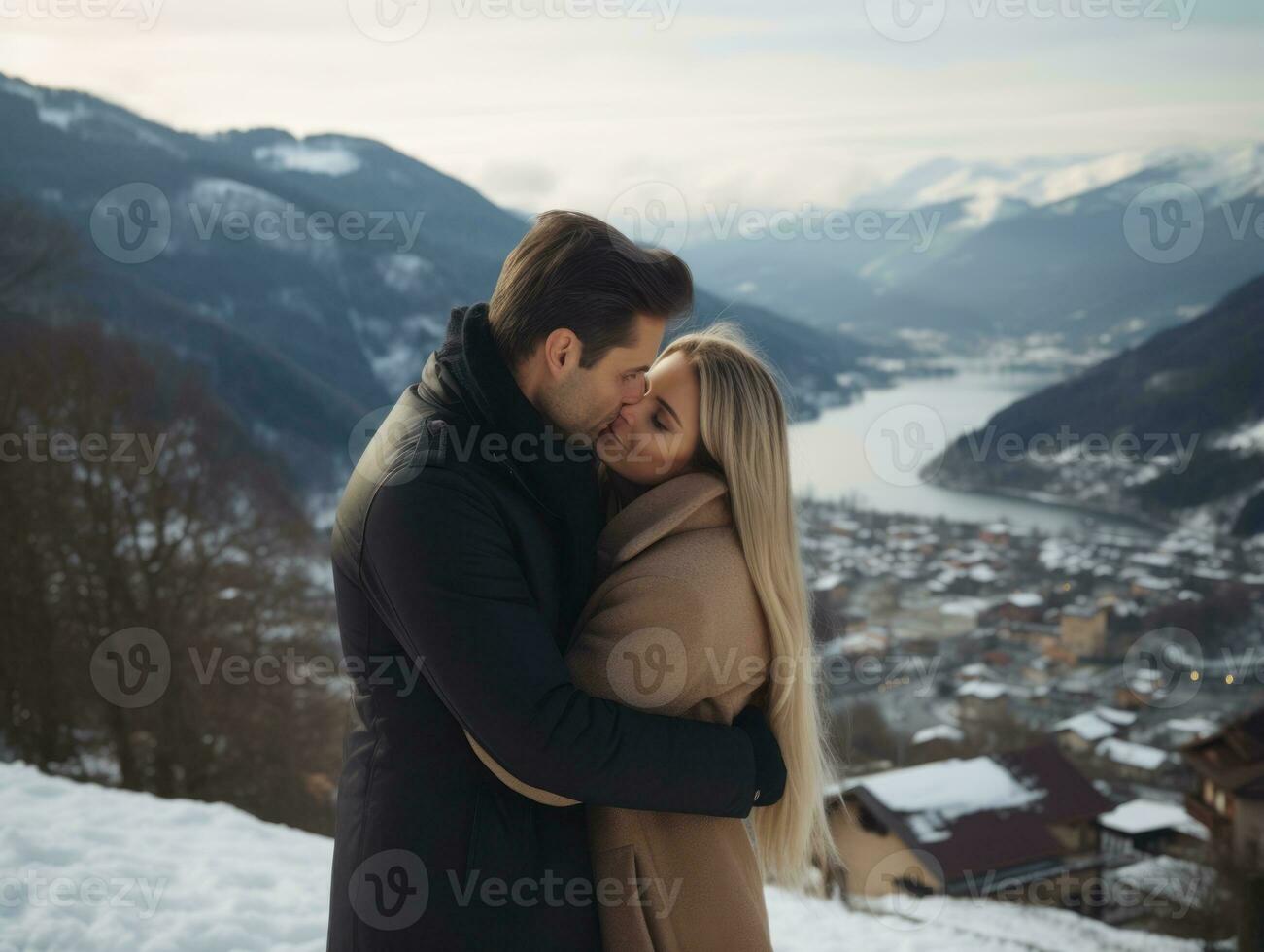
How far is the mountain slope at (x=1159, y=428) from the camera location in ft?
132

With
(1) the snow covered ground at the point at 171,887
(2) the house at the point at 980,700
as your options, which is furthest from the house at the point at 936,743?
(1) the snow covered ground at the point at 171,887

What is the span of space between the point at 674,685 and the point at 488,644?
1.15ft

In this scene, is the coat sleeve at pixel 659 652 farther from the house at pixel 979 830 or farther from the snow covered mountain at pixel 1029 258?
the snow covered mountain at pixel 1029 258

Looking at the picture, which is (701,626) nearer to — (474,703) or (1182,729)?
(474,703)

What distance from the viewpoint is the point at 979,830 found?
1256 centimetres

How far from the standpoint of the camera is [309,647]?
36.1ft

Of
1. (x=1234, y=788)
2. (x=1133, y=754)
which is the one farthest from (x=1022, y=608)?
(x=1234, y=788)

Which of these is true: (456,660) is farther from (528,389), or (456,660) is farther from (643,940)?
(643,940)

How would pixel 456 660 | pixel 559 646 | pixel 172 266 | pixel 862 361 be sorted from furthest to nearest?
pixel 862 361
pixel 172 266
pixel 559 646
pixel 456 660

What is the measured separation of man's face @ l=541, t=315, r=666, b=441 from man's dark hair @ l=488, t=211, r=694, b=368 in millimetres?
19

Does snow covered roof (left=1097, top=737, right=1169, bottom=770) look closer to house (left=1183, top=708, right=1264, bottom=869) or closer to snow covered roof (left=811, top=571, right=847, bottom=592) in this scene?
house (left=1183, top=708, right=1264, bottom=869)

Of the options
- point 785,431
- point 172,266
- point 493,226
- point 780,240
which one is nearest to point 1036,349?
point 780,240

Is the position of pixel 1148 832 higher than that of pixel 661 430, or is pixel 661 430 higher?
pixel 661 430

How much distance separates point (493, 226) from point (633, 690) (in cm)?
3699
